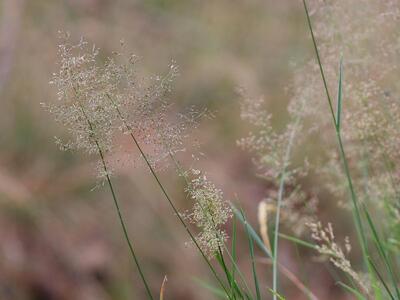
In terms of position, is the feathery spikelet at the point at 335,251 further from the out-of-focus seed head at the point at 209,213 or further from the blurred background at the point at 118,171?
the blurred background at the point at 118,171

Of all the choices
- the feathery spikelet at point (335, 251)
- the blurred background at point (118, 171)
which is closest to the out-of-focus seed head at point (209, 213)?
the feathery spikelet at point (335, 251)

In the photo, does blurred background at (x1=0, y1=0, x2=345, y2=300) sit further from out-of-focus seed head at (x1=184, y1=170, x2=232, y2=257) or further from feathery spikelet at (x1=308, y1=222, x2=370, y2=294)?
out-of-focus seed head at (x1=184, y1=170, x2=232, y2=257)

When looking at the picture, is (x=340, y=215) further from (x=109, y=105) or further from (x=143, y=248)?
(x=109, y=105)

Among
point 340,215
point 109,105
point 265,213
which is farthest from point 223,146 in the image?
point 109,105

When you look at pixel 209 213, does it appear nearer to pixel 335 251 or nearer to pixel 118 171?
pixel 335 251

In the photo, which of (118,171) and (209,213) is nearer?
(209,213)

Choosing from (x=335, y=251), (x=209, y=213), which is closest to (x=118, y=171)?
(x=335, y=251)

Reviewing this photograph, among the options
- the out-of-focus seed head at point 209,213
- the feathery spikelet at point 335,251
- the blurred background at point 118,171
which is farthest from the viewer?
the blurred background at point 118,171

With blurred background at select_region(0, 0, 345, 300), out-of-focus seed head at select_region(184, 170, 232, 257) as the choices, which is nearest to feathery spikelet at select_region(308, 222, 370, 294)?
out-of-focus seed head at select_region(184, 170, 232, 257)
